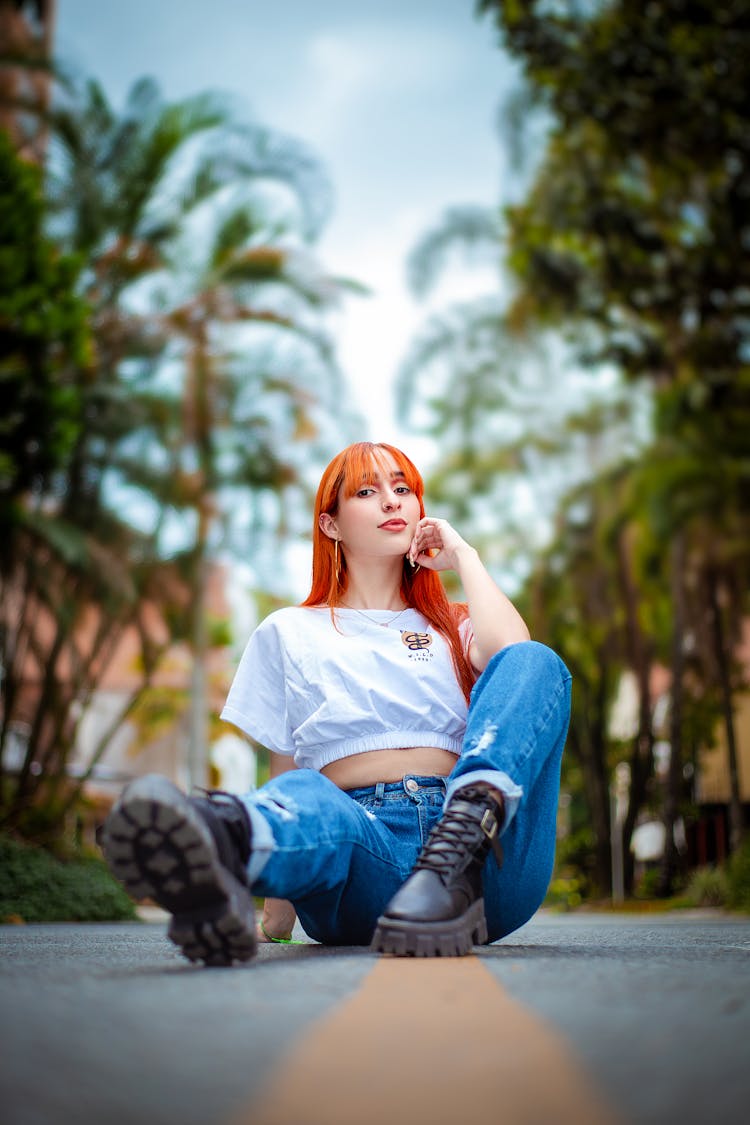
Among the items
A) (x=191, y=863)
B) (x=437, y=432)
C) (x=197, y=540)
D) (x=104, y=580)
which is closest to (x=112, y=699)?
(x=437, y=432)

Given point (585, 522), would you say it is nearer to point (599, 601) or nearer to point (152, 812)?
point (599, 601)

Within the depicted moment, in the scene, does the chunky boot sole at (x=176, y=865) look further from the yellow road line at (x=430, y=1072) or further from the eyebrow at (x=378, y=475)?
the eyebrow at (x=378, y=475)

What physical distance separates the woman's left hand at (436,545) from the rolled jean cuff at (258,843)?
3.94ft

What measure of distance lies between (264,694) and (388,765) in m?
0.43

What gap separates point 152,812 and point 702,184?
15.1 m

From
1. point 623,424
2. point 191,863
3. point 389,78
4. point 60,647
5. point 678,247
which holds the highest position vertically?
point 389,78

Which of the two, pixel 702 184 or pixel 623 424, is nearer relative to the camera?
pixel 702 184

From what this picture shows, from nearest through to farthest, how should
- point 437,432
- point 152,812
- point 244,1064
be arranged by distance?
point 244,1064 < point 152,812 < point 437,432

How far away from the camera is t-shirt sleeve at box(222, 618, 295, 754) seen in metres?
3.21

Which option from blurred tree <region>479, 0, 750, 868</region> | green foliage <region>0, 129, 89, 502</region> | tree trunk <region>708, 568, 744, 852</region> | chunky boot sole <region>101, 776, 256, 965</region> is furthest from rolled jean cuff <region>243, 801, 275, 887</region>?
tree trunk <region>708, 568, 744, 852</region>

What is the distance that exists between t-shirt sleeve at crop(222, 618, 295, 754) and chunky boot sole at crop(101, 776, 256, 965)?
102 cm

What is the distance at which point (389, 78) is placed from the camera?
98.7ft

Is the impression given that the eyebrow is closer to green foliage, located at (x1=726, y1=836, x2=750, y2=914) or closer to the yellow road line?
the yellow road line

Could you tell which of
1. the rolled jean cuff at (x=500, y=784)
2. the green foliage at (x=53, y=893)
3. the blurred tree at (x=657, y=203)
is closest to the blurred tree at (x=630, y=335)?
the blurred tree at (x=657, y=203)
